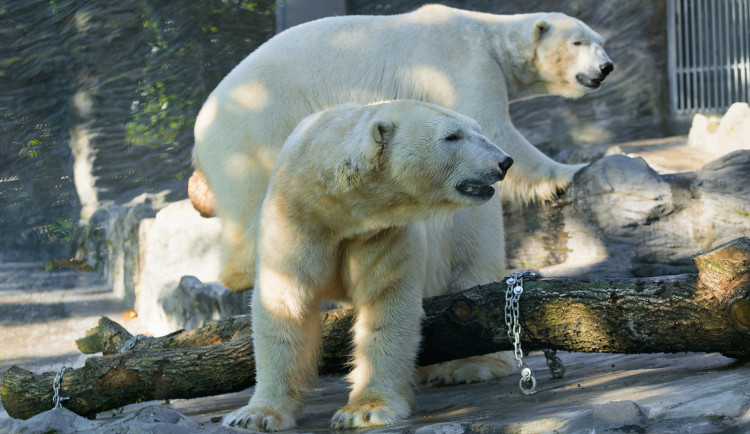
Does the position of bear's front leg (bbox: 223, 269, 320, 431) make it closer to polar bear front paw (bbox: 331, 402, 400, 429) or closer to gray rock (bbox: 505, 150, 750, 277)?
polar bear front paw (bbox: 331, 402, 400, 429)

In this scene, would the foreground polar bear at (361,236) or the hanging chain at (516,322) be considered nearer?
the foreground polar bear at (361,236)

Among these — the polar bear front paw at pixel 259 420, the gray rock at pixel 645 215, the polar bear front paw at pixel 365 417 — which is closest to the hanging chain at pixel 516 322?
the polar bear front paw at pixel 365 417

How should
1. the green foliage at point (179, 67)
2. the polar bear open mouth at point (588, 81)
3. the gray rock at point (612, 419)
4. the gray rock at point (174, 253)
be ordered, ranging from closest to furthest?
the gray rock at point (612, 419) → the polar bear open mouth at point (588, 81) → the gray rock at point (174, 253) → the green foliage at point (179, 67)

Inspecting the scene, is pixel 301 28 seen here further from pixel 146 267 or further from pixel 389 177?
pixel 146 267

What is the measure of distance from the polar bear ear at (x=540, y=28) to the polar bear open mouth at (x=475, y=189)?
285 centimetres

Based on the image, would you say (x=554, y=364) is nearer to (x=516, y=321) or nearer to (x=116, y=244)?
(x=516, y=321)

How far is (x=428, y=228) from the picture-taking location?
348cm

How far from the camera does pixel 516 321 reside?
296 cm

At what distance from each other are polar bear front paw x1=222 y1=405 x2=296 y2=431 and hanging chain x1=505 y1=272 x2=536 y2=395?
895 millimetres

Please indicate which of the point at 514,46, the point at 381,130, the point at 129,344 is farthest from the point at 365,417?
the point at 514,46

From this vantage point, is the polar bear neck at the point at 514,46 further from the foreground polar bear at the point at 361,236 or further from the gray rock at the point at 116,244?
the gray rock at the point at 116,244

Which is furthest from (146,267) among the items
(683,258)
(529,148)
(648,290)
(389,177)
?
(648,290)

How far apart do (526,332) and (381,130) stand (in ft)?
3.11

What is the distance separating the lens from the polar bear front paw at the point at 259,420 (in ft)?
9.32
